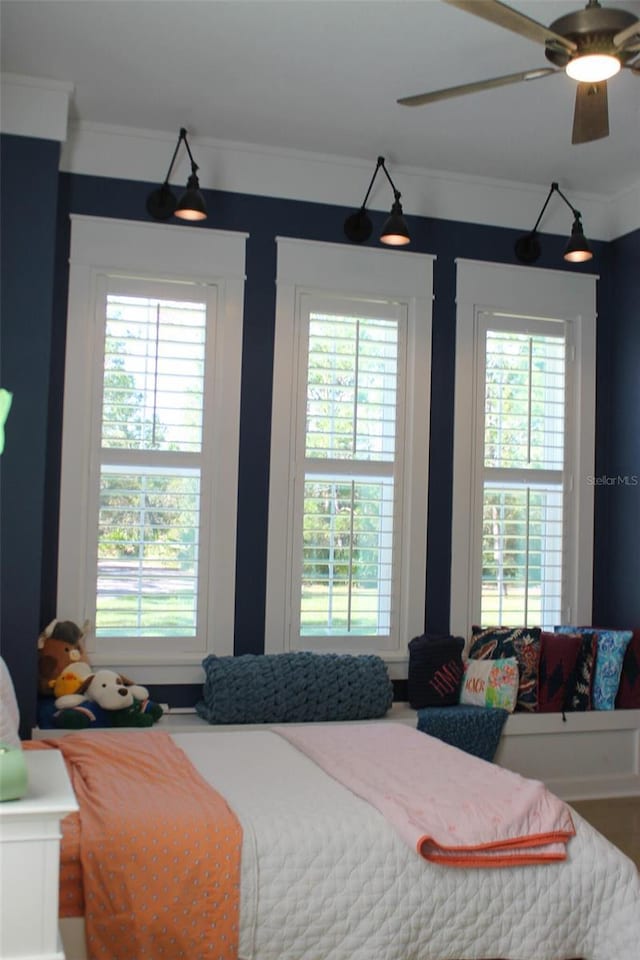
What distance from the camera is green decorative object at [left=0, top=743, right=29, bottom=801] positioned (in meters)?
2.01

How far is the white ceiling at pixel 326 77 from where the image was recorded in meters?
3.68

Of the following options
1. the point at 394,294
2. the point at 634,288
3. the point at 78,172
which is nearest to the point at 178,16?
the point at 78,172

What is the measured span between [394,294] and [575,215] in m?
1.06

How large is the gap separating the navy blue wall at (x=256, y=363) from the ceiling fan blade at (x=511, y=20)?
231 centimetres

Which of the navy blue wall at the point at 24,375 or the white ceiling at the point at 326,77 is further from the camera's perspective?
the navy blue wall at the point at 24,375

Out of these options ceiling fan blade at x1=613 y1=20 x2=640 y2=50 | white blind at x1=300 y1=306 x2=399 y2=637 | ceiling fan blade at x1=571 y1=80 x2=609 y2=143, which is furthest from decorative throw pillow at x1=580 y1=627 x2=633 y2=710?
ceiling fan blade at x1=613 y1=20 x2=640 y2=50

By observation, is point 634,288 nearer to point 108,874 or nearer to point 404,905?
point 404,905

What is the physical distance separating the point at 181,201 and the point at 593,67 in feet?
7.03

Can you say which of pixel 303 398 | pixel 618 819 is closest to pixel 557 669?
pixel 618 819

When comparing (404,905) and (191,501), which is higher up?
(191,501)

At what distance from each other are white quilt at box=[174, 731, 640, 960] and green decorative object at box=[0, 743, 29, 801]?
0.75 m

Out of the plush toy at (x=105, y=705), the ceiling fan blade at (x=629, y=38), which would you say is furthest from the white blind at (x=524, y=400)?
the ceiling fan blade at (x=629, y=38)

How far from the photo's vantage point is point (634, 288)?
17.7 ft

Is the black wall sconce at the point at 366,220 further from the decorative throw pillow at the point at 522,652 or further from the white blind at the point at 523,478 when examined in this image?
the decorative throw pillow at the point at 522,652
